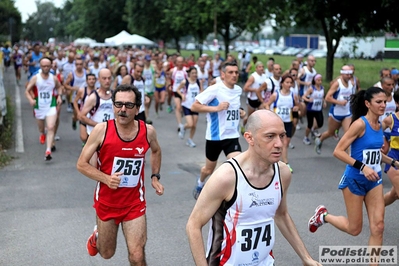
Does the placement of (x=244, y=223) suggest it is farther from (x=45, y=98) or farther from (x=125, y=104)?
(x=45, y=98)

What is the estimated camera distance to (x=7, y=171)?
1168 centimetres

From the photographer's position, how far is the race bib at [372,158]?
6289 millimetres

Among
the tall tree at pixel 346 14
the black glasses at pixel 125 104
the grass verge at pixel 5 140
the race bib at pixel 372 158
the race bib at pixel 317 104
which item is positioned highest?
the tall tree at pixel 346 14

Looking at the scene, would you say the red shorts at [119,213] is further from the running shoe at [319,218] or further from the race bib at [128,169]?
the running shoe at [319,218]

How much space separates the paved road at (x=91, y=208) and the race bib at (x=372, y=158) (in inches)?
45.8

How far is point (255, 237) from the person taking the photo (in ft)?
12.8

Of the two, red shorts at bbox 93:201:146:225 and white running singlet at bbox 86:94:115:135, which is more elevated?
white running singlet at bbox 86:94:115:135

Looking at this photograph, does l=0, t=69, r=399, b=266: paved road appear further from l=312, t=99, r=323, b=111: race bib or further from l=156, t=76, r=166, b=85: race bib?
l=156, t=76, r=166, b=85: race bib

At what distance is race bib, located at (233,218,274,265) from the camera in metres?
3.87

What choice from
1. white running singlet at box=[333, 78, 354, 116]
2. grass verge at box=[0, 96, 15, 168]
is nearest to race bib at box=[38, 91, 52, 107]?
grass verge at box=[0, 96, 15, 168]

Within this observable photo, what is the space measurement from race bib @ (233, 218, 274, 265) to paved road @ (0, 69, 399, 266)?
2614 mm

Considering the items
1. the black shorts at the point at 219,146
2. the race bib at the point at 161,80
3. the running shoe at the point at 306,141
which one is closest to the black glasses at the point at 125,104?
the black shorts at the point at 219,146

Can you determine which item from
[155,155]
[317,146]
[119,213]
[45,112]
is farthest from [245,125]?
[45,112]

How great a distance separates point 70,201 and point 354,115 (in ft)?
15.1
